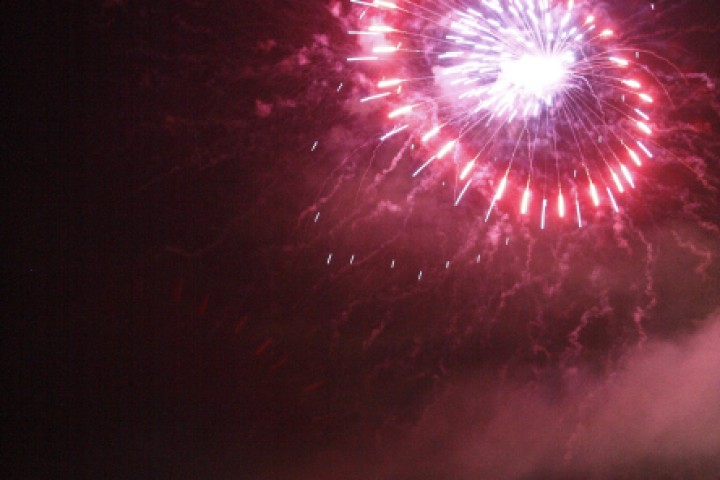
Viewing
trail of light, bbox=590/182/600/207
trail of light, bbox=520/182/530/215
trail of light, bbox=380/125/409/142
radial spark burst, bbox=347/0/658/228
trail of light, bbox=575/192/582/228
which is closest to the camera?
radial spark burst, bbox=347/0/658/228

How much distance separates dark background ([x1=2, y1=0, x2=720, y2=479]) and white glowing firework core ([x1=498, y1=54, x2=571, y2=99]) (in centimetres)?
182

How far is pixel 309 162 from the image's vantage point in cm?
809

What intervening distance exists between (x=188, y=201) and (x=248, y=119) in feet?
5.06

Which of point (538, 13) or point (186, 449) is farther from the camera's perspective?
point (186, 449)

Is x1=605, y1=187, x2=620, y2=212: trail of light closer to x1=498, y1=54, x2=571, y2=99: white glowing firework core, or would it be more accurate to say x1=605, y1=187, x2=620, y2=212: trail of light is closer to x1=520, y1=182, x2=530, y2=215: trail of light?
x1=520, y1=182, x2=530, y2=215: trail of light

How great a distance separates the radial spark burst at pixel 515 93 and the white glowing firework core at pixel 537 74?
0.05ft

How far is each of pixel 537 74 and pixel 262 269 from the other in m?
5.08

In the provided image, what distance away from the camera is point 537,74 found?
24.8 feet

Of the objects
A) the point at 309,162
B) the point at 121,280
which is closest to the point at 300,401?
the point at 121,280

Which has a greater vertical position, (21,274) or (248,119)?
(248,119)

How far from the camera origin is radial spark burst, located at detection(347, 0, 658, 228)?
24.4ft

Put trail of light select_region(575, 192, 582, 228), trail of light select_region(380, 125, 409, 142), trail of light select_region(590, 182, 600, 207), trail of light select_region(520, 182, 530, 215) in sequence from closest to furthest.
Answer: trail of light select_region(380, 125, 409, 142) < trail of light select_region(520, 182, 530, 215) < trail of light select_region(590, 182, 600, 207) < trail of light select_region(575, 192, 582, 228)

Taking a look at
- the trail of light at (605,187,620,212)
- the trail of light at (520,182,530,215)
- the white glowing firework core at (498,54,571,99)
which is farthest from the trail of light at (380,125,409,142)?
the trail of light at (605,187,620,212)

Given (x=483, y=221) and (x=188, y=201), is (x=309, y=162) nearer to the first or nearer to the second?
(x=188, y=201)
